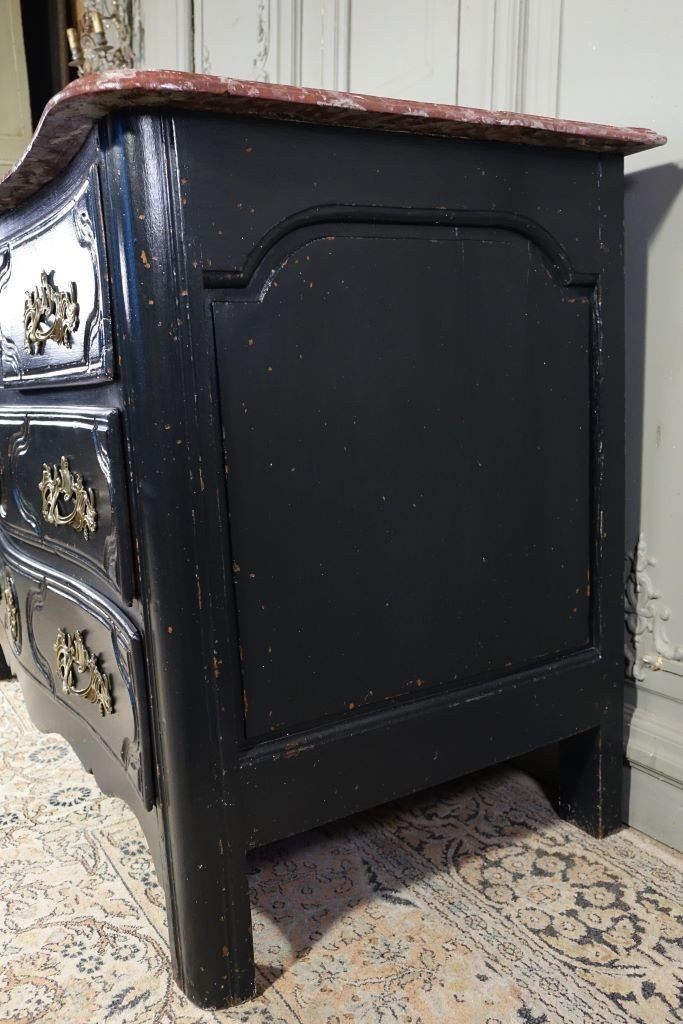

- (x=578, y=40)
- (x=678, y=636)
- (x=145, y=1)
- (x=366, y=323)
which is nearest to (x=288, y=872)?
(x=678, y=636)

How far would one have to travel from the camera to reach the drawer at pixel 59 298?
2.74ft

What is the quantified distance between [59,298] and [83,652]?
402 millimetres

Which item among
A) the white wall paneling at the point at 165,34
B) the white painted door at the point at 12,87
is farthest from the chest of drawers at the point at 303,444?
the white painted door at the point at 12,87

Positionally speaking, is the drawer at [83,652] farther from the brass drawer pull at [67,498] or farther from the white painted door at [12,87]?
the white painted door at [12,87]

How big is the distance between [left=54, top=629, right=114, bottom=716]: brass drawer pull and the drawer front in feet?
0.33

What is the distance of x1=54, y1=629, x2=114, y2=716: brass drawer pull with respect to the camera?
96 centimetres

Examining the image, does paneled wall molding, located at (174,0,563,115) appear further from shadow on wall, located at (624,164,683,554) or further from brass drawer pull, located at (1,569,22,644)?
brass drawer pull, located at (1,569,22,644)

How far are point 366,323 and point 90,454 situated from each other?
12.5 inches

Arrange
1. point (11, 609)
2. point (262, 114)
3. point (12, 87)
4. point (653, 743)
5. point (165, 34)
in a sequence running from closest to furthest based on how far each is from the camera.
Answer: point (262, 114), point (653, 743), point (11, 609), point (165, 34), point (12, 87)

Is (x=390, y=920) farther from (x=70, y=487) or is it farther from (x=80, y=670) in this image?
(x=70, y=487)

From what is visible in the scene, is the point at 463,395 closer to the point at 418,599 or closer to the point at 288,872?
the point at 418,599

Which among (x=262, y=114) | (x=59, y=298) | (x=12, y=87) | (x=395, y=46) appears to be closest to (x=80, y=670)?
(x=59, y=298)

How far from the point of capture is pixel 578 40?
1139 millimetres

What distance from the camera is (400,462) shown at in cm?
93
